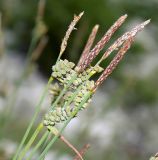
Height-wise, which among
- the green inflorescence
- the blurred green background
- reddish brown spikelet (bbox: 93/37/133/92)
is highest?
the blurred green background

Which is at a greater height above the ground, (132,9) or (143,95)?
(132,9)

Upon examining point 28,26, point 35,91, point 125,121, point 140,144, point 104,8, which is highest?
point 28,26

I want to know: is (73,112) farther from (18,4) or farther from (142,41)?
(142,41)

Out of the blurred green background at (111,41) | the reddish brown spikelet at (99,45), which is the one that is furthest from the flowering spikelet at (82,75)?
the blurred green background at (111,41)

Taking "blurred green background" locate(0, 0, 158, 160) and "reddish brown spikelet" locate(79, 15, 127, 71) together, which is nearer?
"reddish brown spikelet" locate(79, 15, 127, 71)

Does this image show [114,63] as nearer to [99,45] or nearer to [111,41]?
[99,45]

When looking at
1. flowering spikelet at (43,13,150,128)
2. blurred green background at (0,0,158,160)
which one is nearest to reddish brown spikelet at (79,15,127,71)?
flowering spikelet at (43,13,150,128)

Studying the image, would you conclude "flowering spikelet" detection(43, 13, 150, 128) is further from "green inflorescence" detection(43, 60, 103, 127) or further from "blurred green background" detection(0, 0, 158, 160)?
"blurred green background" detection(0, 0, 158, 160)

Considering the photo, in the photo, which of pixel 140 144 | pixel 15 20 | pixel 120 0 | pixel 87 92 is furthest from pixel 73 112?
pixel 120 0
